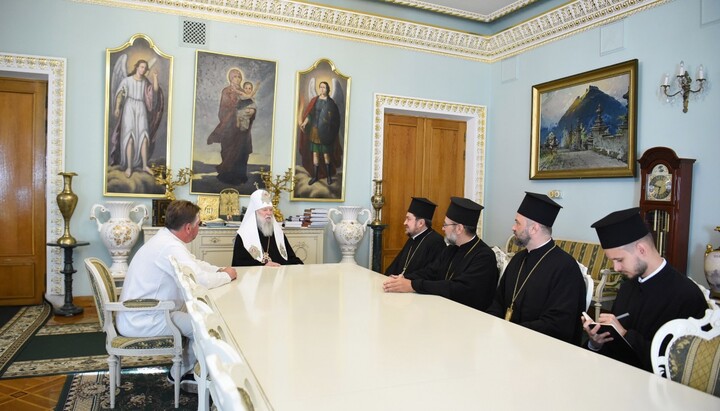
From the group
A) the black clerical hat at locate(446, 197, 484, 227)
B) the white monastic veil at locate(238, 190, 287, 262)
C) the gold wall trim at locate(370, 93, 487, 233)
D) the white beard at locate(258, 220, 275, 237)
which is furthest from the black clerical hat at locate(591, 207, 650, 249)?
the gold wall trim at locate(370, 93, 487, 233)

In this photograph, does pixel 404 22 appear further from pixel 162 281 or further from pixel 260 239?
pixel 162 281

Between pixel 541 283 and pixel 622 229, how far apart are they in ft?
2.17

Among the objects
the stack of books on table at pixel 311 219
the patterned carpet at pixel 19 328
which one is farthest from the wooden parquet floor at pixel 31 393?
the stack of books on table at pixel 311 219

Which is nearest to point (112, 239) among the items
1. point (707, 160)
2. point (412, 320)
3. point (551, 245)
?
point (412, 320)

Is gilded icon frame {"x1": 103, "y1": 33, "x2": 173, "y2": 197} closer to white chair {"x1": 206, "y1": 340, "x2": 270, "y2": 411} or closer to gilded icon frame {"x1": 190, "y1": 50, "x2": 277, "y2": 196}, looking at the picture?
gilded icon frame {"x1": 190, "y1": 50, "x2": 277, "y2": 196}

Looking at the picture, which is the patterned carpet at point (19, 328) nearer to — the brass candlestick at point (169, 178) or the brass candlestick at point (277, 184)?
the brass candlestick at point (169, 178)

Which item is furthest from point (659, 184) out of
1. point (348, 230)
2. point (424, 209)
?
point (348, 230)

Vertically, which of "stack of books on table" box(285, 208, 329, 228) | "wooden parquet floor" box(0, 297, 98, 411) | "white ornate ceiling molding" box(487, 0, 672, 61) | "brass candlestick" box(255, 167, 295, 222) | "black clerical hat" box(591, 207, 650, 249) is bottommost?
"wooden parquet floor" box(0, 297, 98, 411)

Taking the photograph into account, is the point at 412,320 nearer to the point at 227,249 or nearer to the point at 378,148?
the point at 227,249

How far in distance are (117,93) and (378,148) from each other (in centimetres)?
331

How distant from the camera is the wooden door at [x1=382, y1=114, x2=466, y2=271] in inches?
285

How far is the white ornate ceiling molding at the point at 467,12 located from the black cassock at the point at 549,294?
462 cm

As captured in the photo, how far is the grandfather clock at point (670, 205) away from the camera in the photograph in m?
4.76

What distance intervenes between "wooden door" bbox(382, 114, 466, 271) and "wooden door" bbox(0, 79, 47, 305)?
429 cm
